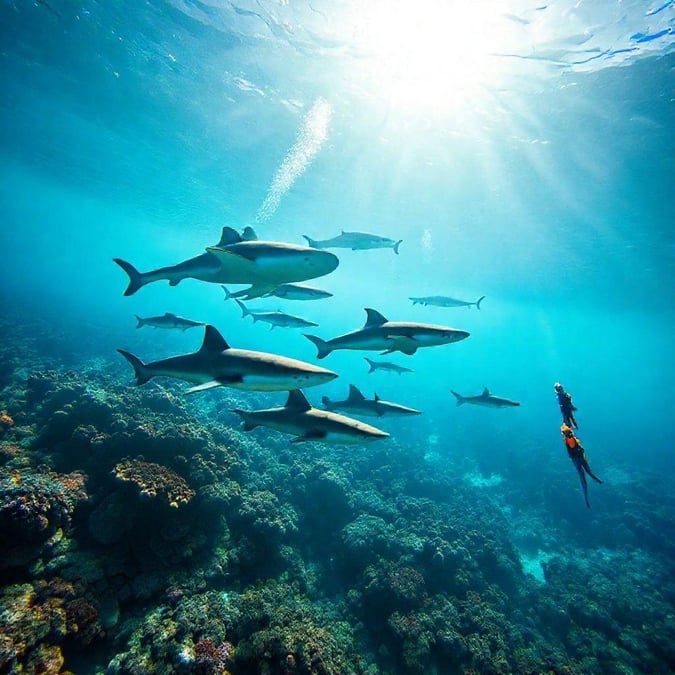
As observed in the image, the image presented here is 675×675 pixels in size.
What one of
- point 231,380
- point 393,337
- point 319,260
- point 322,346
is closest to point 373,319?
point 393,337

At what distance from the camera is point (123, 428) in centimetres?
840

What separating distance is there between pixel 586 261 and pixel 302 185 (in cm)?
2348

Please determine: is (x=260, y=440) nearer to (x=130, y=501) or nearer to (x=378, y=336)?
(x=130, y=501)

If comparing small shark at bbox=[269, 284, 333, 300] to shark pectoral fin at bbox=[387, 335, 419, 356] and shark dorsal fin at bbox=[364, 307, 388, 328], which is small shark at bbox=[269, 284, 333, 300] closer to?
shark dorsal fin at bbox=[364, 307, 388, 328]

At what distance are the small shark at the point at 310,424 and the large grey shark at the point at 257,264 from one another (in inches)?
71.7

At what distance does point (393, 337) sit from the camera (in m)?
Result: 5.63

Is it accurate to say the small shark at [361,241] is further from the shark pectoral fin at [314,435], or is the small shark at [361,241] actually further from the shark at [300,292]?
the shark pectoral fin at [314,435]

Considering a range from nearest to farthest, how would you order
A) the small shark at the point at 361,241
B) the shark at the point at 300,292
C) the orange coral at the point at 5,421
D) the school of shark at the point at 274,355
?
→ 1. the school of shark at the point at 274,355
2. the shark at the point at 300,292
3. the orange coral at the point at 5,421
4. the small shark at the point at 361,241

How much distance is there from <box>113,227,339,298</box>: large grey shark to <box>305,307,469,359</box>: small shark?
160cm

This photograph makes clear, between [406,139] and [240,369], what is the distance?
54.2 feet

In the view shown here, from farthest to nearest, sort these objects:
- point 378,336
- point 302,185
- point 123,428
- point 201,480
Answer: point 302,185 → point 123,428 → point 201,480 → point 378,336

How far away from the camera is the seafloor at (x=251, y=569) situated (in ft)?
15.0

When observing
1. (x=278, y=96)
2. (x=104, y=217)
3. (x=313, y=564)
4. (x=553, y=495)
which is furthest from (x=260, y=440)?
(x=104, y=217)

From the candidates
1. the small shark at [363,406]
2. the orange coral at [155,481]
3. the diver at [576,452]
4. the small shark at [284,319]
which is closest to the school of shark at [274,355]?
the diver at [576,452]
